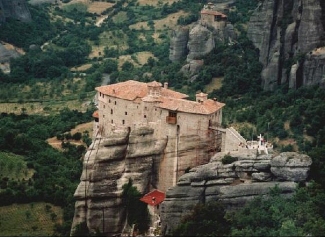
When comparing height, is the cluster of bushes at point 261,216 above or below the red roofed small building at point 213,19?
below

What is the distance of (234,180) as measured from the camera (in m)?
81.1

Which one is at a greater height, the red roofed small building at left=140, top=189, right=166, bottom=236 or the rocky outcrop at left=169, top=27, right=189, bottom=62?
the rocky outcrop at left=169, top=27, right=189, bottom=62

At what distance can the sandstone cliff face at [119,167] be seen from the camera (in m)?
84.8

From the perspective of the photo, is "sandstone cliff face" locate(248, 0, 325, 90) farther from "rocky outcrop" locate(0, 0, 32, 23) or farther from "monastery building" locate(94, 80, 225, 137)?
"rocky outcrop" locate(0, 0, 32, 23)

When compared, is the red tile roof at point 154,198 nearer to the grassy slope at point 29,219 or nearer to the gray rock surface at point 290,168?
the grassy slope at point 29,219

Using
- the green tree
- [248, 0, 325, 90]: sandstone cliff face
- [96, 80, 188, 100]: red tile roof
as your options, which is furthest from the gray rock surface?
[248, 0, 325, 90]: sandstone cliff face

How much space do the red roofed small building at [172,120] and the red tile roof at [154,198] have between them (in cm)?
126

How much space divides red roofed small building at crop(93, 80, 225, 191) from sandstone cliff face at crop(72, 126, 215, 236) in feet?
0.38

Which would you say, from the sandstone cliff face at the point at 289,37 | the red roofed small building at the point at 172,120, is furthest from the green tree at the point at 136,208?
the sandstone cliff face at the point at 289,37

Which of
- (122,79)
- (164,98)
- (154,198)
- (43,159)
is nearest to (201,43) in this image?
(122,79)

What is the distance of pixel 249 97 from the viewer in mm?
117250

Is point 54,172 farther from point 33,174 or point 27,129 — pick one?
point 27,129

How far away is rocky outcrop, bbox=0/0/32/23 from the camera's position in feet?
572

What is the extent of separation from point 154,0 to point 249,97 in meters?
77.7
